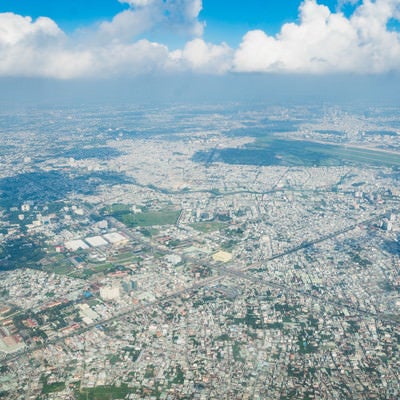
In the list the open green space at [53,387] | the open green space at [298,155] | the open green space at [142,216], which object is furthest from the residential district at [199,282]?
the open green space at [298,155]

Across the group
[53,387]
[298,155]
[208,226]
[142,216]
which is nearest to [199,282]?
[208,226]

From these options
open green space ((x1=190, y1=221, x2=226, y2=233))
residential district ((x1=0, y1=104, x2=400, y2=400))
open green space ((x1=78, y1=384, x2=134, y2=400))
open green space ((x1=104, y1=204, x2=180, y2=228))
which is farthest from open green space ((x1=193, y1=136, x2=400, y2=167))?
open green space ((x1=78, y1=384, x2=134, y2=400))

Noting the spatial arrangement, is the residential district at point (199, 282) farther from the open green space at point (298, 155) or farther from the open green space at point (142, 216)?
the open green space at point (298, 155)

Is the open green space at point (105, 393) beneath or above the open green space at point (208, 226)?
beneath

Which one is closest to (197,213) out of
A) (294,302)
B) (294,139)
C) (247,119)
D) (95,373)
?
(294,302)

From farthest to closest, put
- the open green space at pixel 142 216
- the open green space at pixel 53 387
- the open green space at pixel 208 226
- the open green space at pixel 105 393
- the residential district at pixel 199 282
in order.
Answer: the open green space at pixel 142 216 < the open green space at pixel 208 226 < the residential district at pixel 199 282 < the open green space at pixel 53 387 < the open green space at pixel 105 393

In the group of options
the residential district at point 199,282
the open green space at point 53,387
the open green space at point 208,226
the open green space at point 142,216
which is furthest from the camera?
the open green space at point 142,216

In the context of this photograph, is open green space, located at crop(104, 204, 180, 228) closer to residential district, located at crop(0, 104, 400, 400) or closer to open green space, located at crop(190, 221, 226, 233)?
residential district, located at crop(0, 104, 400, 400)

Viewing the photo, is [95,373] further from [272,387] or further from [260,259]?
[260,259]
